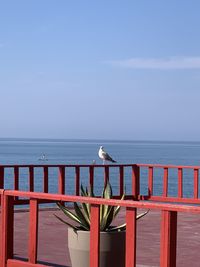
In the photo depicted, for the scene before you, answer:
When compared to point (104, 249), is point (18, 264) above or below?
below

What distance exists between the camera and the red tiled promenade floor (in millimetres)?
9508

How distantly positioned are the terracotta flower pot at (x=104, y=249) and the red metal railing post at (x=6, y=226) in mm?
646

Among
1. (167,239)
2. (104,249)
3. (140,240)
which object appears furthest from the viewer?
(140,240)

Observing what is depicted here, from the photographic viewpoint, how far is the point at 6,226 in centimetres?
753

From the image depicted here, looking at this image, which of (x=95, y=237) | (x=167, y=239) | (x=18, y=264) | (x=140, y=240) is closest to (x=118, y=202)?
(x=95, y=237)

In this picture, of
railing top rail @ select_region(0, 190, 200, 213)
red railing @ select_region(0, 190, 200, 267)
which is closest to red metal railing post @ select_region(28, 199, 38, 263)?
red railing @ select_region(0, 190, 200, 267)

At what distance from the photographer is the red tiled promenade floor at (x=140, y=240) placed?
9508mm

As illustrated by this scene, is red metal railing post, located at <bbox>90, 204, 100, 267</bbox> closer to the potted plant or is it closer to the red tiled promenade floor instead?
the potted plant

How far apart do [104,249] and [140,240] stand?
161 inches

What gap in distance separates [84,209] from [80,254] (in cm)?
50

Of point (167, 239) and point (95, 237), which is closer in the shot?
point (167, 239)

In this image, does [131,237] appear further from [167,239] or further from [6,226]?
[6,226]

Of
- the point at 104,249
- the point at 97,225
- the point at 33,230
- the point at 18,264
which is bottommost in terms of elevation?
the point at 18,264

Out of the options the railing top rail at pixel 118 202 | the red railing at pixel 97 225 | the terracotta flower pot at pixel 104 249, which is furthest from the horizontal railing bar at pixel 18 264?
the railing top rail at pixel 118 202
